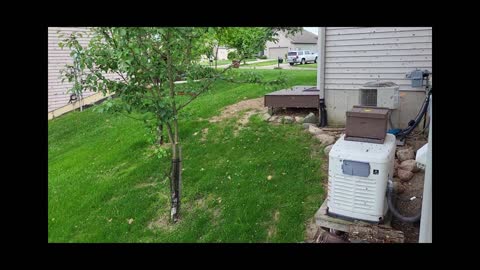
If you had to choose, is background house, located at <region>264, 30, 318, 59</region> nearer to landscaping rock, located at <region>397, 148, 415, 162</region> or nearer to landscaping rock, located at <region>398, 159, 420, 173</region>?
landscaping rock, located at <region>397, 148, 415, 162</region>

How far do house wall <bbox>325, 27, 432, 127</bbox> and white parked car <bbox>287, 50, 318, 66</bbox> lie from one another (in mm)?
17782

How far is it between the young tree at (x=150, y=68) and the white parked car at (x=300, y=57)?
64.9 feet

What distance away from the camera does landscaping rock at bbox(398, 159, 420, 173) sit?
13.0 feet

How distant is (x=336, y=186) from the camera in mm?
3047

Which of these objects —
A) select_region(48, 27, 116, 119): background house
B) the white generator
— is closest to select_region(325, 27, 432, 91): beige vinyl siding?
the white generator

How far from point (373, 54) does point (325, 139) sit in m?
1.43

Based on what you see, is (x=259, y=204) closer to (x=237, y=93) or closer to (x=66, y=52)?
(x=237, y=93)

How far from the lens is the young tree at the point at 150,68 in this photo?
10.9 feet

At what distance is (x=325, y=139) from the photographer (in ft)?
17.0

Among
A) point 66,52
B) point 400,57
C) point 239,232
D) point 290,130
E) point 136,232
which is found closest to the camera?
point 239,232

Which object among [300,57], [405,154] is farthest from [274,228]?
[300,57]

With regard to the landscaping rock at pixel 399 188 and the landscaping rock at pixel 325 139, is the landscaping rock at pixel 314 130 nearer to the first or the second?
the landscaping rock at pixel 325 139
